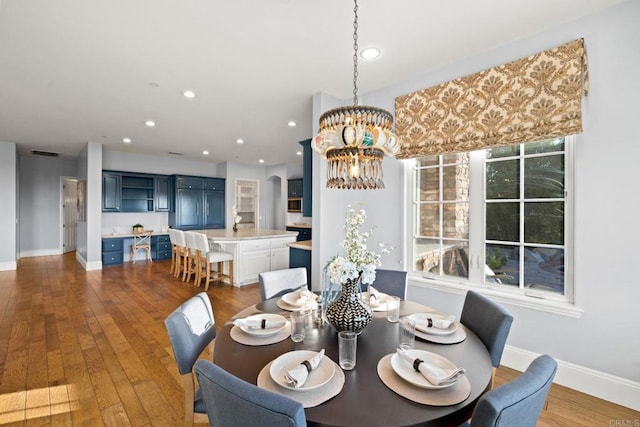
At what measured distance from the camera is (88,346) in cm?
276

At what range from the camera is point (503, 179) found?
251 centimetres

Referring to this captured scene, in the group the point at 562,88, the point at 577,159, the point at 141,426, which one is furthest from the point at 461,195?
the point at 141,426

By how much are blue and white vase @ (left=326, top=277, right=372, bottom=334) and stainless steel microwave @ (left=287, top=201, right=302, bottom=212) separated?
705 cm

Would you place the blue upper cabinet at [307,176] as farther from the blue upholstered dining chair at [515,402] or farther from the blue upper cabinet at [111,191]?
the blue upper cabinet at [111,191]

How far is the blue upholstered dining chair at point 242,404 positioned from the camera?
2.49 feet

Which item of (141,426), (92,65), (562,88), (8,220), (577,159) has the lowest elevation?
(141,426)

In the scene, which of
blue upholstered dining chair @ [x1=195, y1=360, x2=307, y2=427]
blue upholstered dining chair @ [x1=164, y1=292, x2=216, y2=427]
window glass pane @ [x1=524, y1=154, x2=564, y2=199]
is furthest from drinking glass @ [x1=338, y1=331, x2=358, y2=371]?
window glass pane @ [x1=524, y1=154, x2=564, y2=199]

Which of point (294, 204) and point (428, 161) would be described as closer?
point (428, 161)

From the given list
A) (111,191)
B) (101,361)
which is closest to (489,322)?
(101,361)

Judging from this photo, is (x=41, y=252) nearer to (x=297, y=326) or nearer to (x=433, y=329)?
(x=297, y=326)

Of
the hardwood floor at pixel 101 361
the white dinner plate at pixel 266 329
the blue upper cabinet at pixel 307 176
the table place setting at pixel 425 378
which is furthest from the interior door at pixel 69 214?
the table place setting at pixel 425 378

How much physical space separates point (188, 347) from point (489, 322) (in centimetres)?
157

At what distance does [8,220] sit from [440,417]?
8372mm

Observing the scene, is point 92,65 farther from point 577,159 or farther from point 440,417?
point 577,159
